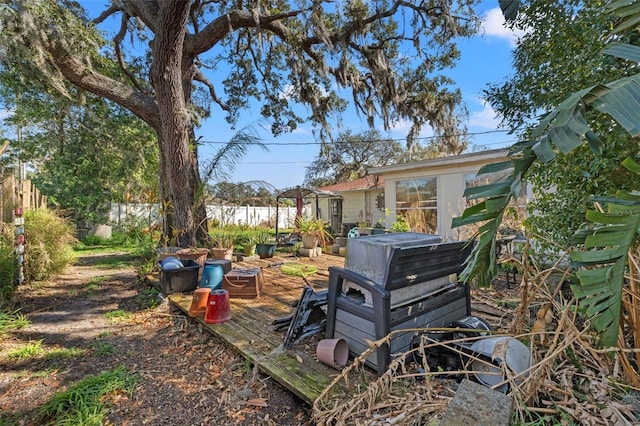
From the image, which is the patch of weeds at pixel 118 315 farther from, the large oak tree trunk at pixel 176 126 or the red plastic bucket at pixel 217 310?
the large oak tree trunk at pixel 176 126

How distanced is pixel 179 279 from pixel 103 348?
118 centimetres

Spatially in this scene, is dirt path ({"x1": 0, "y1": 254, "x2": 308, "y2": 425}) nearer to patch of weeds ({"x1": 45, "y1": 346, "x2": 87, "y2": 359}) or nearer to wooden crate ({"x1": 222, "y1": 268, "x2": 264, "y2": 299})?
patch of weeds ({"x1": 45, "y1": 346, "x2": 87, "y2": 359})

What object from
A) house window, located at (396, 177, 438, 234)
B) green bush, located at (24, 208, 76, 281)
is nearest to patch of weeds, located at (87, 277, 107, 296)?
green bush, located at (24, 208, 76, 281)

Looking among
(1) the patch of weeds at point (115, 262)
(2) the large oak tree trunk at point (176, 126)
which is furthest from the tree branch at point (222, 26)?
(1) the patch of weeds at point (115, 262)

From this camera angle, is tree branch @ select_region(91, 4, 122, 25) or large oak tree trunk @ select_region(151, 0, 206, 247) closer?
large oak tree trunk @ select_region(151, 0, 206, 247)

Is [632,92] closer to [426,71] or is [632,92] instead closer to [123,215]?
[426,71]

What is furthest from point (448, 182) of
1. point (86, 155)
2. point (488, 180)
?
point (86, 155)

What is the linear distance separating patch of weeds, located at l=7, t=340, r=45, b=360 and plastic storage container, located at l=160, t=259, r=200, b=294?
1.28 m

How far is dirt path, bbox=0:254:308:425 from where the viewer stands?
1.97m

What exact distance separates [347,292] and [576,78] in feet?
7.09

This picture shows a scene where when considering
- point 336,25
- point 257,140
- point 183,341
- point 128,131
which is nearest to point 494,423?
point 183,341

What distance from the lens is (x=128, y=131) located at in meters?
9.02

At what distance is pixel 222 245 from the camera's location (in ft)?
21.1

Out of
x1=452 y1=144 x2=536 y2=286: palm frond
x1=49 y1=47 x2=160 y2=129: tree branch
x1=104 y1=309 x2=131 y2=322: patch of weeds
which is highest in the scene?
x1=49 y1=47 x2=160 y2=129: tree branch
